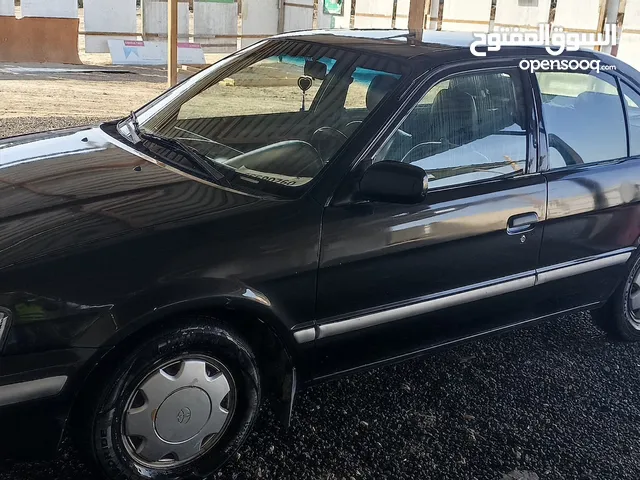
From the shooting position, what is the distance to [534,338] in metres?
3.99

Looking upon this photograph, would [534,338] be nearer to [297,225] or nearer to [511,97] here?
[511,97]

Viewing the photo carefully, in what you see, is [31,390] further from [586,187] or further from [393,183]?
[586,187]

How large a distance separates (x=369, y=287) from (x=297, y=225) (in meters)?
0.42

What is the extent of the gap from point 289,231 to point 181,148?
0.84 metres

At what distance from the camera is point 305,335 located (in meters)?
2.64

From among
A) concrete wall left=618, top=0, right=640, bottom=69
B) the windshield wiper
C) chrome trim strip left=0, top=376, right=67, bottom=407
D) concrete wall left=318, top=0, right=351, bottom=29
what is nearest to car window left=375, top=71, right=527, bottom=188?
the windshield wiper

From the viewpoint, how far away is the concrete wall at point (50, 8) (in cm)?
1448

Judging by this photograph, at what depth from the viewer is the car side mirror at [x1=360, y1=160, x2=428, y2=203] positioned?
8.43ft

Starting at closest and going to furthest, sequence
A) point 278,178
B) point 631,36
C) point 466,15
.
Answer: point 278,178
point 631,36
point 466,15

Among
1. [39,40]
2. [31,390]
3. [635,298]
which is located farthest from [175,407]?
[39,40]

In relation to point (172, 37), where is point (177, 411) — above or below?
below

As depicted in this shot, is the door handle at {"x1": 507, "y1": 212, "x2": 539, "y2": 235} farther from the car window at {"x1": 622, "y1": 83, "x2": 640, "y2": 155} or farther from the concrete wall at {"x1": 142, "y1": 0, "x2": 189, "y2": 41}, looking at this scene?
the concrete wall at {"x1": 142, "y1": 0, "x2": 189, "y2": 41}

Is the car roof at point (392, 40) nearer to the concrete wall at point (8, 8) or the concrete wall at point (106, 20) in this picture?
the concrete wall at point (8, 8)

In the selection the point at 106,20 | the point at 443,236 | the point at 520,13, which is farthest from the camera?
the point at 106,20
